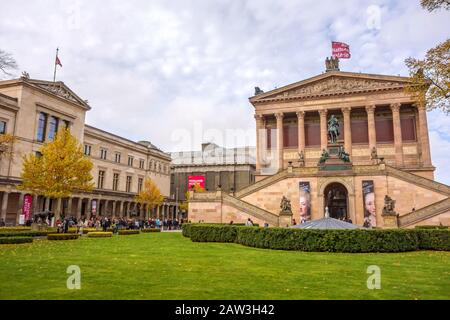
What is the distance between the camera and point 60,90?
181 ft

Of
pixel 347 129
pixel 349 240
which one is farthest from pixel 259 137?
pixel 349 240

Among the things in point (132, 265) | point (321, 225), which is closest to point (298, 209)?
point (321, 225)

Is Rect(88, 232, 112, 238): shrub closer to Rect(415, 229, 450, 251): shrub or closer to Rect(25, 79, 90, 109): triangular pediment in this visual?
Rect(415, 229, 450, 251): shrub

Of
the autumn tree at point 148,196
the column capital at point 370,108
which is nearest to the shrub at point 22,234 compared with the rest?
the autumn tree at point 148,196

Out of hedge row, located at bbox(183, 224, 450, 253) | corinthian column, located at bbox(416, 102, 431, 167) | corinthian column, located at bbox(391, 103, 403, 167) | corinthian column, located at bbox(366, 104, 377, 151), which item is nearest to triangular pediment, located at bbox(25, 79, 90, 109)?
hedge row, located at bbox(183, 224, 450, 253)

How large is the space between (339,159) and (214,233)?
21.8 meters

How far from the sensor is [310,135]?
197 ft

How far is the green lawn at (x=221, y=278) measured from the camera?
8750 millimetres

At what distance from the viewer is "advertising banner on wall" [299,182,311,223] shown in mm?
39906

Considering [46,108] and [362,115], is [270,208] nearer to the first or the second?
[362,115]

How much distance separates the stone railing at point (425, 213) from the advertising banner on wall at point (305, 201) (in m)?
10.7

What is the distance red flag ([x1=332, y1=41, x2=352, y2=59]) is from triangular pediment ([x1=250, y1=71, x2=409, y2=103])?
341 centimetres

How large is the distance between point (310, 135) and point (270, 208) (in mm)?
23467

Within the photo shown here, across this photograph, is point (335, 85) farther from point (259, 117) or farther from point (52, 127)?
point (52, 127)
